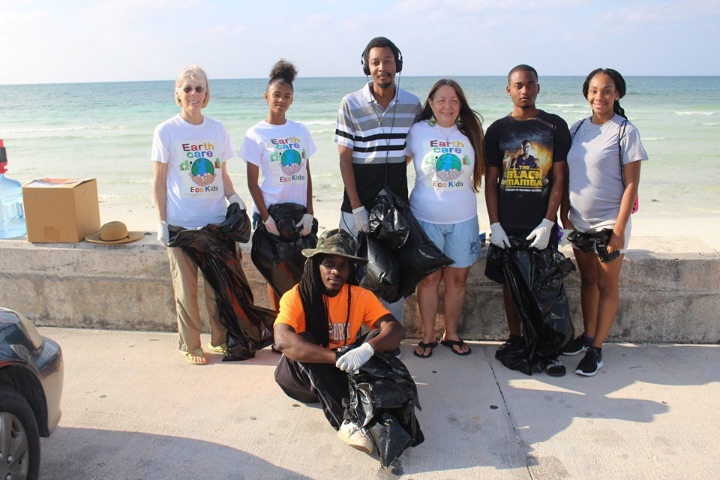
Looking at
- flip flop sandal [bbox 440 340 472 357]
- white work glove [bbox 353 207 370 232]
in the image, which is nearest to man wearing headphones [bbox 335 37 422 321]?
white work glove [bbox 353 207 370 232]

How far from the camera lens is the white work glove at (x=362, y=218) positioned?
417 cm

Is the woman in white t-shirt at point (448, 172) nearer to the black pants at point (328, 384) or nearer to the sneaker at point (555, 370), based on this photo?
A: the sneaker at point (555, 370)

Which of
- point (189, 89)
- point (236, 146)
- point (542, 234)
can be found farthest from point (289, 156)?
point (236, 146)

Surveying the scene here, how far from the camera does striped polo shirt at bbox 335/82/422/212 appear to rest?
163 inches

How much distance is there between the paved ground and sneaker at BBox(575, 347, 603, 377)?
52 millimetres

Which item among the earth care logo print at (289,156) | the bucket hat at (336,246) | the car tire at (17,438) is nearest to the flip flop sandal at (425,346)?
the bucket hat at (336,246)

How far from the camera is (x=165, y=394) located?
385 centimetres

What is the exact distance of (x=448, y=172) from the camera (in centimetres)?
412

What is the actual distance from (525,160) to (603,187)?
48 centimetres

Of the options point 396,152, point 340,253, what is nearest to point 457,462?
point 340,253

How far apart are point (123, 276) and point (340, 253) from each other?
2.06 meters

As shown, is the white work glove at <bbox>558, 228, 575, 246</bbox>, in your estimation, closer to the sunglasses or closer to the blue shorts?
the blue shorts

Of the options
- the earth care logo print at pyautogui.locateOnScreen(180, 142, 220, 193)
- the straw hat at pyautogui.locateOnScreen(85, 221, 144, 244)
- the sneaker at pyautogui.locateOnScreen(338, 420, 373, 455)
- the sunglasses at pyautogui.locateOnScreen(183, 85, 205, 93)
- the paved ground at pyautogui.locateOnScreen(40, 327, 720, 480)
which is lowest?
the paved ground at pyautogui.locateOnScreen(40, 327, 720, 480)

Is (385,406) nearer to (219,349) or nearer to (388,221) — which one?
(388,221)
